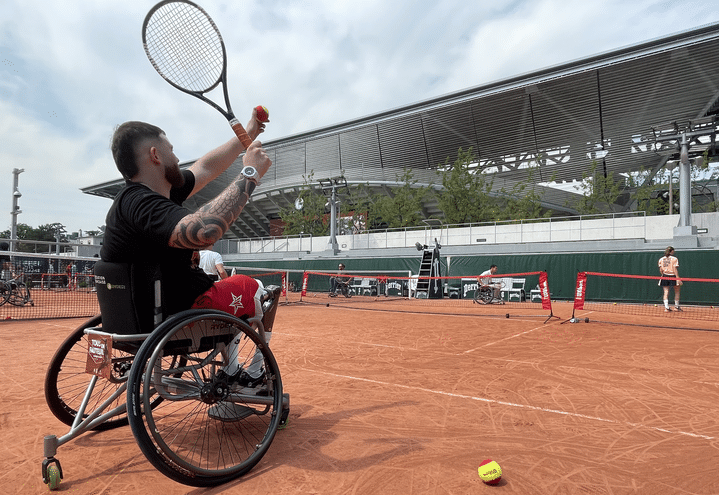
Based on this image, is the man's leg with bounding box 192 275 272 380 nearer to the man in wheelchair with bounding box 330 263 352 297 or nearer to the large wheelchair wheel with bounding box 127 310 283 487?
the large wheelchair wheel with bounding box 127 310 283 487

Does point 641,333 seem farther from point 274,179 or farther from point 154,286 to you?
point 274,179

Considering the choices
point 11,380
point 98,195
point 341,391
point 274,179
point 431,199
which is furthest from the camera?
point 98,195

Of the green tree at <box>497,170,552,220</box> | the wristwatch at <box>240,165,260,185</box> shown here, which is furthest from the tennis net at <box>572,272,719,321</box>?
the wristwatch at <box>240,165,260,185</box>

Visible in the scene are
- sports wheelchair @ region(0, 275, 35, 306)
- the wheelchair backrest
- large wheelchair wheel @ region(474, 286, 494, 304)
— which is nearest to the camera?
the wheelchair backrest

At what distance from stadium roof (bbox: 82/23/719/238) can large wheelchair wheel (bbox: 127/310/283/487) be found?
89.9ft

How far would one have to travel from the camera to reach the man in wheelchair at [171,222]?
6.86ft

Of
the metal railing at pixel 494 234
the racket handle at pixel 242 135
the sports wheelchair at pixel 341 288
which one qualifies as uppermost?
the metal railing at pixel 494 234

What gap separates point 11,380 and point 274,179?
4781 centimetres

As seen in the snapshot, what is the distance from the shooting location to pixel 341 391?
4125mm

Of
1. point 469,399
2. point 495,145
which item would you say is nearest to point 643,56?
point 495,145

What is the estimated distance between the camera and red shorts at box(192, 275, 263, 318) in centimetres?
255

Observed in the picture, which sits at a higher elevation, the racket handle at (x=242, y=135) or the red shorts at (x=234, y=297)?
the racket handle at (x=242, y=135)

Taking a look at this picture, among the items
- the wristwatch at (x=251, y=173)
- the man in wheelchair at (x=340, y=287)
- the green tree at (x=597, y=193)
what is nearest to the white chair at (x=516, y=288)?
the man in wheelchair at (x=340, y=287)

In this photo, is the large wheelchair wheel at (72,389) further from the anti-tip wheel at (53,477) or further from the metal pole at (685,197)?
the metal pole at (685,197)
